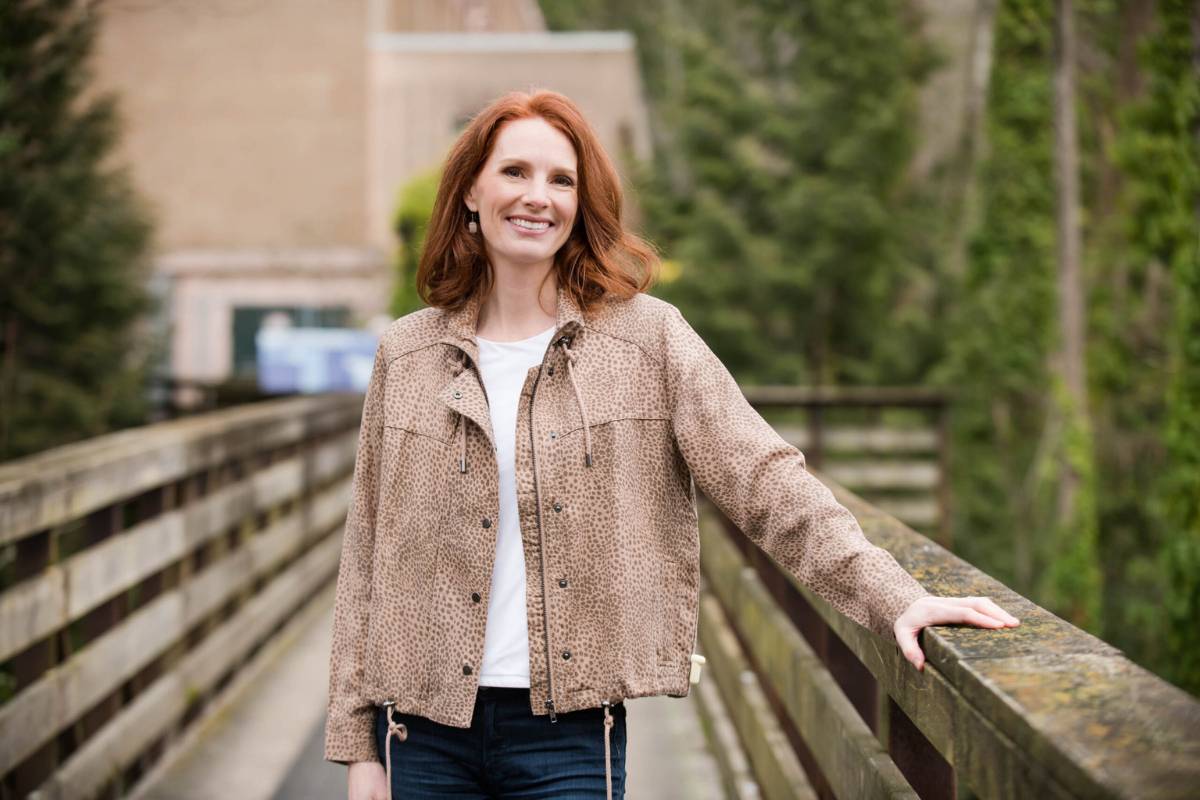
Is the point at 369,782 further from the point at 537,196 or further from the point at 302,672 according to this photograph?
the point at 302,672

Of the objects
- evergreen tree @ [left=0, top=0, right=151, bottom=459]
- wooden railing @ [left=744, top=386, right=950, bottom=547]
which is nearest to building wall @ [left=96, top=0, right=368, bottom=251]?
evergreen tree @ [left=0, top=0, right=151, bottom=459]

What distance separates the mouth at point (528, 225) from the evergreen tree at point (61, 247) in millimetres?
4907

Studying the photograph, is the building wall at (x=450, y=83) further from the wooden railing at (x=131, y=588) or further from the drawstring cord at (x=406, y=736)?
the drawstring cord at (x=406, y=736)

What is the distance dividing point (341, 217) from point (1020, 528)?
14.5 metres

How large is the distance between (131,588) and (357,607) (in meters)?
2.35

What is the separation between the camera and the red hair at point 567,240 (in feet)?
7.30

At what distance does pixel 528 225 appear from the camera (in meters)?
2.23

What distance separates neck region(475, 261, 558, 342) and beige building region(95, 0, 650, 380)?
24.4 metres

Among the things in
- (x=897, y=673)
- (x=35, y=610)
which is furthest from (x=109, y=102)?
(x=897, y=673)

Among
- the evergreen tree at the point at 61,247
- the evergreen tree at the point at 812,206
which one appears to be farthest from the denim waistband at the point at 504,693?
the evergreen tree at the point at 812,206

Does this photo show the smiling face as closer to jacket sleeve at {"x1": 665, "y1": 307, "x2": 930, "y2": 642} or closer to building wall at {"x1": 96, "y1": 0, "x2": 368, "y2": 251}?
jacket sleeve at {"x1": 665, "y1": 307, "x2": 930, "y2": 642}

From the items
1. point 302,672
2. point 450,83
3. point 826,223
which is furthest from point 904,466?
point 450,83

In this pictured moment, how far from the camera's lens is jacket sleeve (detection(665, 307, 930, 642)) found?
195 cm

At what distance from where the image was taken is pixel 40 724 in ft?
11.4
